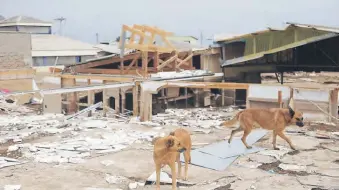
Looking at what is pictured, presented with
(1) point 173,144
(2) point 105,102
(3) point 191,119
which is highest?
(1) point 173,144

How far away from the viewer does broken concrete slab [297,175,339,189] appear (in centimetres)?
819

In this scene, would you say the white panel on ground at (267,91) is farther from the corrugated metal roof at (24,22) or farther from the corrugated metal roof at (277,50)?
the corrugated metal roof at (24,22)

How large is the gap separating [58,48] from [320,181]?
3414 cm

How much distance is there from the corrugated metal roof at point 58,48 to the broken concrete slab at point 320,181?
30.7 meters

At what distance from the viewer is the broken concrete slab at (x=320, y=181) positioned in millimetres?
8188

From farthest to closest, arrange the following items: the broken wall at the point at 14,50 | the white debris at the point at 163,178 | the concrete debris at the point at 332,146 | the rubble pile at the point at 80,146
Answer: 1. the broken wall at the point at 14,50
2. the concrete debris at the point at 332,146
3. the rubble pile at the point at 80,146
4. the white debris at the point at 163,178

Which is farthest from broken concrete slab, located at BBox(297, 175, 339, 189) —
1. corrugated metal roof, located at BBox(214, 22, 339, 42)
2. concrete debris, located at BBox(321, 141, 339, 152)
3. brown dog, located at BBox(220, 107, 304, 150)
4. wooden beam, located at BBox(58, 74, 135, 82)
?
wooden beam, located at BBox(58, 74, 135, 82)

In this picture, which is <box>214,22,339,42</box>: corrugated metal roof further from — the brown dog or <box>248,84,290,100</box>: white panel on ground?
the brown dog

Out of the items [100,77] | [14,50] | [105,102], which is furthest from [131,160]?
[14,50]

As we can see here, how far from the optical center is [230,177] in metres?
8.82

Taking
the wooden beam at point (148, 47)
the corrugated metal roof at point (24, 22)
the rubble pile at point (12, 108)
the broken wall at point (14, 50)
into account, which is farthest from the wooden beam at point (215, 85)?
the corrugated metal roof at point (24, 22)

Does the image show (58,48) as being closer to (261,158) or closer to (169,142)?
(261,158)

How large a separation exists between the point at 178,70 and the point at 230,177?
1439cm

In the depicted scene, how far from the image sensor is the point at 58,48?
3944cm
